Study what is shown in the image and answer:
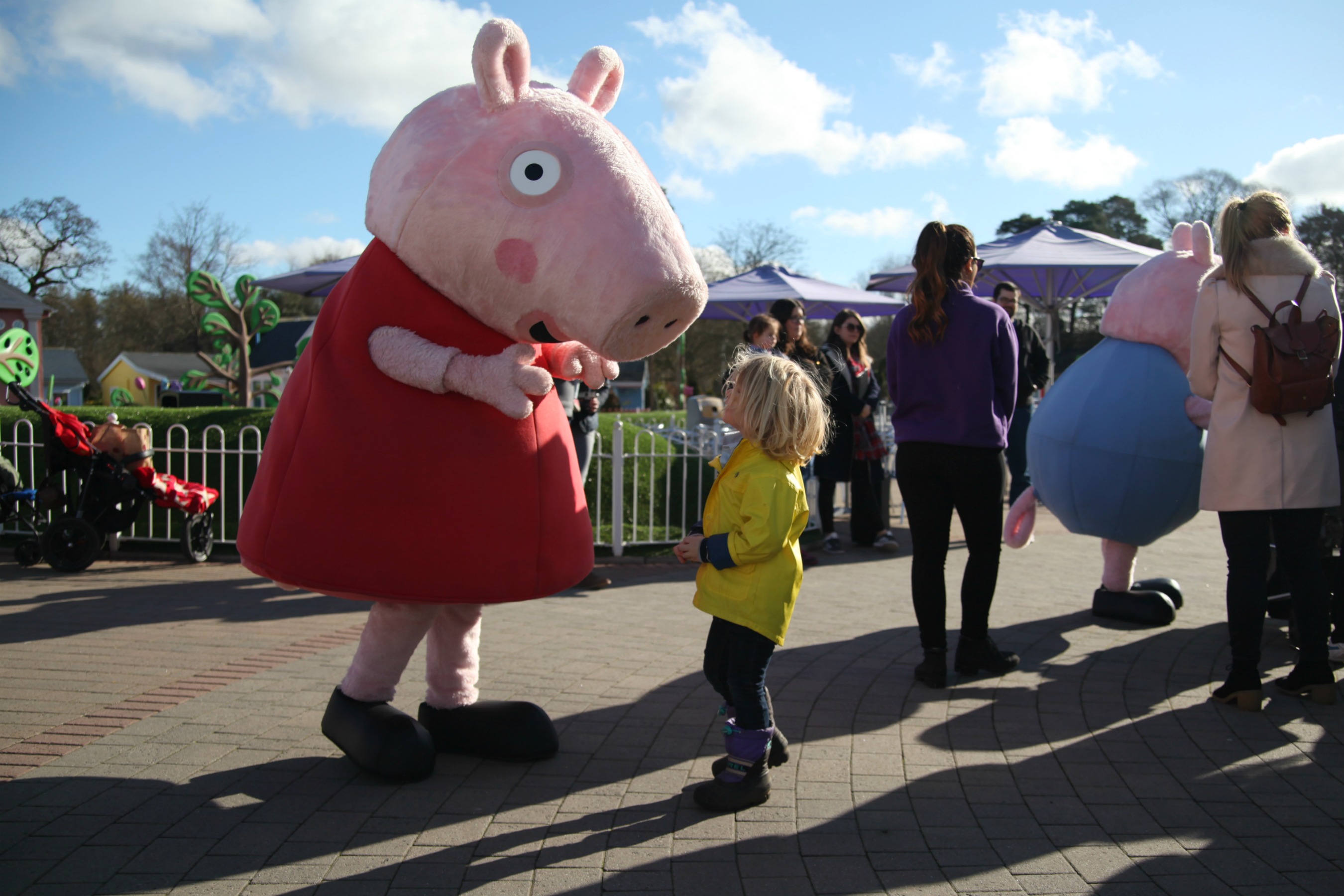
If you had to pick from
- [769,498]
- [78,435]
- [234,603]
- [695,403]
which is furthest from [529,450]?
[695,403]

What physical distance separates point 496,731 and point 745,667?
0.99m

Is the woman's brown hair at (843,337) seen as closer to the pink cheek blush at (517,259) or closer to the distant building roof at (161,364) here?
the pink cheek blush at (517,259)

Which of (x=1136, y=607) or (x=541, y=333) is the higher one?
(x=541, y=333)

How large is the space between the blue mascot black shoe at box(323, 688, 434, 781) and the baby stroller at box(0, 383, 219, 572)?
4.63 metres

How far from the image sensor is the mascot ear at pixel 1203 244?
4.93 metres

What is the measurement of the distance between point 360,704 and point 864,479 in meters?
5.71

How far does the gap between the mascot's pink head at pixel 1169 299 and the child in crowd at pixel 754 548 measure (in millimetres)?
2792

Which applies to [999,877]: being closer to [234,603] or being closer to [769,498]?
[769,498]

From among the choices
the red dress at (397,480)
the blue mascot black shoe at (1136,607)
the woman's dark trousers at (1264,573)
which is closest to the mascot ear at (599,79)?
the red dress at (397,480)

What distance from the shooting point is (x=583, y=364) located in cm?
319

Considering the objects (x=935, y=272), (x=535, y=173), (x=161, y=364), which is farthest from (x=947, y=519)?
(x=161, y=364)

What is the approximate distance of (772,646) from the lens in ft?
10.1

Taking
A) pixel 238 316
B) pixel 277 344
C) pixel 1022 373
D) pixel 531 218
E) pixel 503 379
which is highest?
pixel 277 344

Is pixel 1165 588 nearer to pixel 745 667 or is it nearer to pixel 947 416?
pixel 947 416
